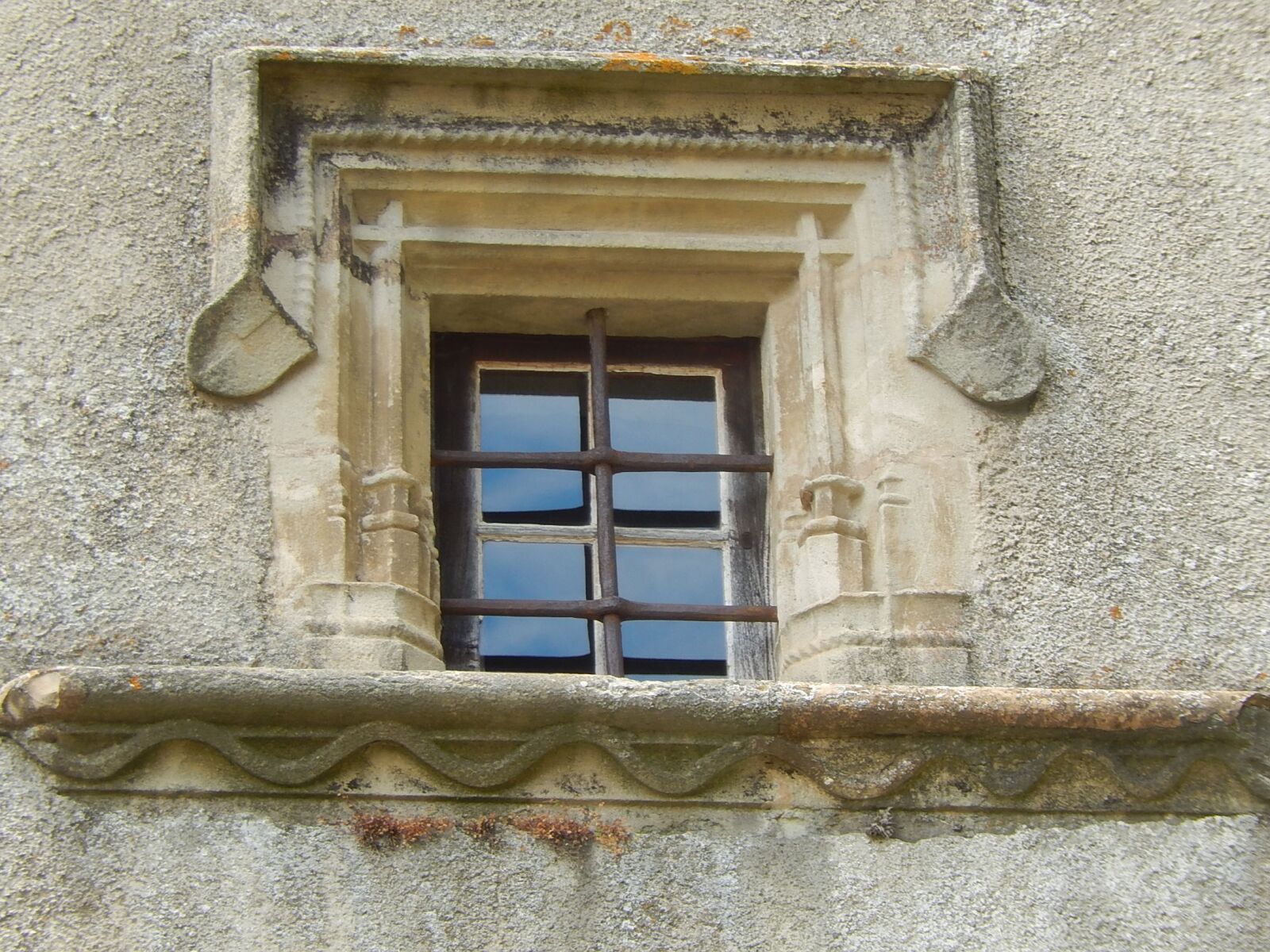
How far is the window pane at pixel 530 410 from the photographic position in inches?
143

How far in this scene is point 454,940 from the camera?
2.81 meters

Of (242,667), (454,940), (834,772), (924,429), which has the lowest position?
(454,940)

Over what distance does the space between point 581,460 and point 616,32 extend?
2.67 feet

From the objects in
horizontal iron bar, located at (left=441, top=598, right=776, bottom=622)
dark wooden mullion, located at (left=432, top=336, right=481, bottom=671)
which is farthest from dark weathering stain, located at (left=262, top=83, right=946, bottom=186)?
horizontal iron bar, located at (left=441, top=598, right=776, bottom=622)

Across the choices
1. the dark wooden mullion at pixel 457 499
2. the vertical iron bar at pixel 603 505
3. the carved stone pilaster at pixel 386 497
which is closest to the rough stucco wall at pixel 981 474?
the carved stone pilaster at pixel 386 497

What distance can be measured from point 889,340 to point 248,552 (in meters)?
1.16

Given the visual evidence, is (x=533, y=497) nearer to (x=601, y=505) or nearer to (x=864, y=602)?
(x=601, y=505)

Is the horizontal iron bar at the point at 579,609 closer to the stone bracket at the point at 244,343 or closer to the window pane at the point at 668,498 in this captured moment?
the window pane at the point at 668,498

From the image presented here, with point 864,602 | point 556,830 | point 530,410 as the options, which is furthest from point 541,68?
point 556,830

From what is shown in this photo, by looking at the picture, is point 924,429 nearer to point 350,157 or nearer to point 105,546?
point 350,157

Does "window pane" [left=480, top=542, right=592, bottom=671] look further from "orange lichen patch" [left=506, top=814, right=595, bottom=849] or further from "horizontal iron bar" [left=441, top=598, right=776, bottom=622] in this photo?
"orange lichen patch" [left=506, top=814, right=595, bottom=849]

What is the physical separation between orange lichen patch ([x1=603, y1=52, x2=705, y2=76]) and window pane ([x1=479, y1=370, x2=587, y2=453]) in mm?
571

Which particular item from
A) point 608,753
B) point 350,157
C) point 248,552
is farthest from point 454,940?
point 350,157

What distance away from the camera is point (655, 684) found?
9.62 ft
